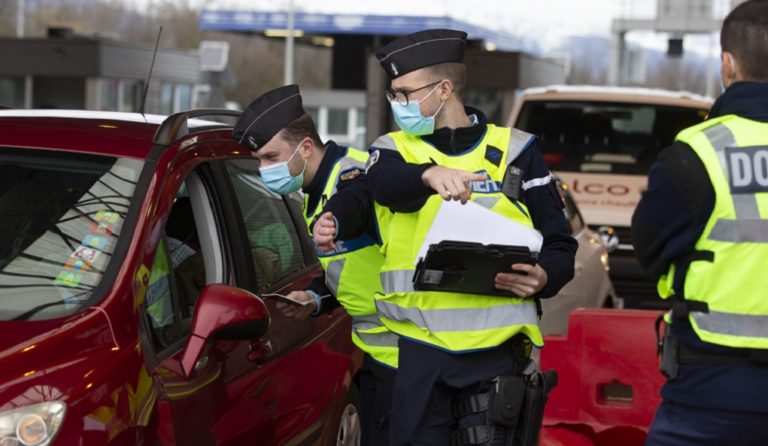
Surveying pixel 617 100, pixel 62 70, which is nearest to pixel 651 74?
pixel 62 70

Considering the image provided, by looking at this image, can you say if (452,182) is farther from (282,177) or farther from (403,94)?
(282,177)

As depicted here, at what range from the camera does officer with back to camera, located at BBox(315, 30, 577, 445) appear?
4246 millimetres

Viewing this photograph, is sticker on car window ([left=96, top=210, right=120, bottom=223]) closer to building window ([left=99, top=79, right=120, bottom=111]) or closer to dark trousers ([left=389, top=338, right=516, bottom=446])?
dark trousers ([left=389, top=338, right=516, bottom=446])

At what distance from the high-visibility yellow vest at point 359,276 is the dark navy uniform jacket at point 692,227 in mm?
1295

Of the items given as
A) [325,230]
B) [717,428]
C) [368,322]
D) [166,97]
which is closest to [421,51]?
[325,230]

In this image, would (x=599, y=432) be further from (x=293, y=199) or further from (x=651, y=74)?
(x=651, y=74)

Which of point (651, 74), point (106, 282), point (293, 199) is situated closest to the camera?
point (106, 282)

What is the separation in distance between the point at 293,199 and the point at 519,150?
1.87 metres

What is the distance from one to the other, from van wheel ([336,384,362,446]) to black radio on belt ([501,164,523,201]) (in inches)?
68.2

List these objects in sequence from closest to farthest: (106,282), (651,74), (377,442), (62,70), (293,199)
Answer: (106,282) < (377,442) < (293,199) < (62,70) < (651,74)

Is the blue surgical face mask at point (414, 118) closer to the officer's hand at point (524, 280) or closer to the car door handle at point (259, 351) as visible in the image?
the officer's hand at point (524, 280)

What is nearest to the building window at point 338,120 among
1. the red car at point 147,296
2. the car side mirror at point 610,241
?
the car side mirror at point 610,241

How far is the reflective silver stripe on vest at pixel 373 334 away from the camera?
4852 millimetres

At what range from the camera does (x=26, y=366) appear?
372 cm
